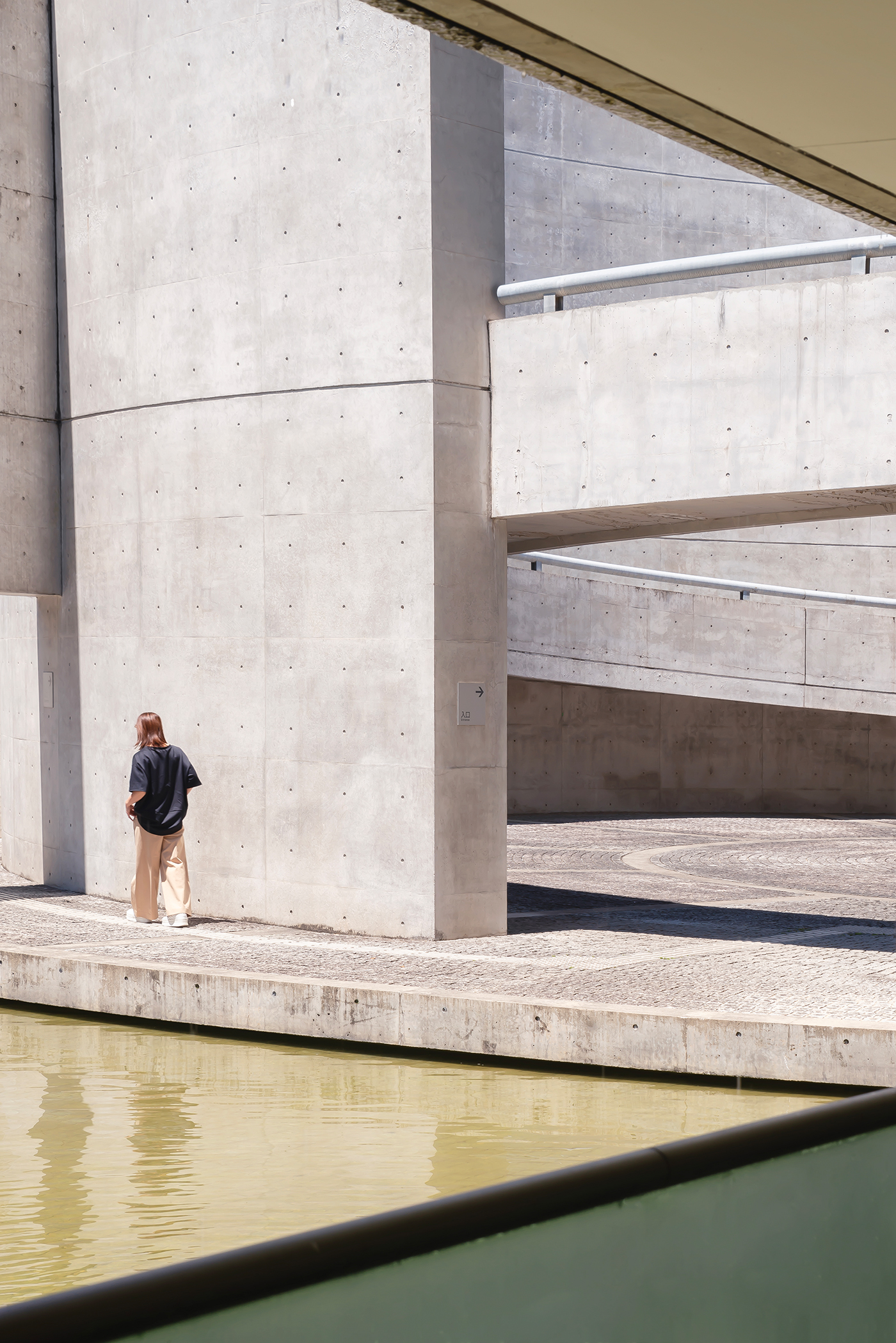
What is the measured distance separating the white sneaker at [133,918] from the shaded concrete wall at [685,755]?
1317cm

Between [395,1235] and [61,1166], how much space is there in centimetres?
535

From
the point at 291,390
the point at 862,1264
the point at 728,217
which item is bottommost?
the point at 862,1264

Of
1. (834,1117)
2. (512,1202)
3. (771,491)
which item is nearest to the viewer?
(512,1202)

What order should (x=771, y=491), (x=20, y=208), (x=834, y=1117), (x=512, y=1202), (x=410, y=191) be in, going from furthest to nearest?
1. (x=20, y=208)
2. (x=410, y=191)
3. (x=771, y=491)
4. (x=834, y=1117)
5. (x=512, y=1202)

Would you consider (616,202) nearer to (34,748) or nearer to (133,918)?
(34,748)

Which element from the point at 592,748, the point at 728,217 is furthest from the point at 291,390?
the point at 728,217

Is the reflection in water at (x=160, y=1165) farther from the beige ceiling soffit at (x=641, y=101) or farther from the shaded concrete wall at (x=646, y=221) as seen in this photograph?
the shaded concrete wall at (x=646, y=221)

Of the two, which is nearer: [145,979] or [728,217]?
[145,979]

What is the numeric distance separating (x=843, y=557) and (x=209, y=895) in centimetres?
1593

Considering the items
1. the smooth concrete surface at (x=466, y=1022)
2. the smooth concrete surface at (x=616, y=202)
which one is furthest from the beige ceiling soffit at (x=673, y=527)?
the smooth concrete surface at (x=616, y=202)

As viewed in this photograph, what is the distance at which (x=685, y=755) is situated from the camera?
87.6ft

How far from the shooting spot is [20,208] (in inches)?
562

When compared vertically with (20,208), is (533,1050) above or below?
below

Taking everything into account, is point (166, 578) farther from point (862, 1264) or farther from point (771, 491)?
point (862, 1264)
